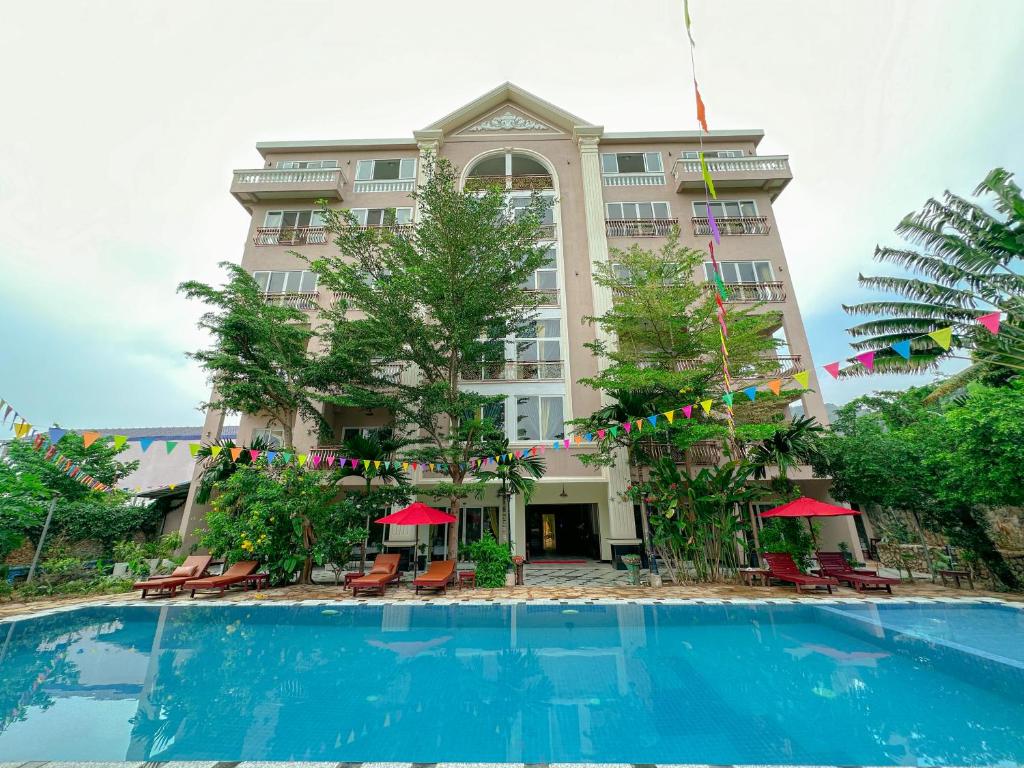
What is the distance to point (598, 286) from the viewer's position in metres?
17.6

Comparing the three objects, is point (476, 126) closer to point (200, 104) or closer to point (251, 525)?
point (200, 104)

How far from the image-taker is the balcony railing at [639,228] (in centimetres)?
1886

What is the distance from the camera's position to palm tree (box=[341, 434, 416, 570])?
12641 millimetres

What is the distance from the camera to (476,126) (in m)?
21.0

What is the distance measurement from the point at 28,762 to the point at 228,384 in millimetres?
10642

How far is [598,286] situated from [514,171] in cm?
850

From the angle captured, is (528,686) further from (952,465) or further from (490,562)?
(952,465)

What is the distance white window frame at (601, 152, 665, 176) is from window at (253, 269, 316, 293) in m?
15.4

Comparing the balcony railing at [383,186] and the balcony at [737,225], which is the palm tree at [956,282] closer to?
the balcony at [737,225]

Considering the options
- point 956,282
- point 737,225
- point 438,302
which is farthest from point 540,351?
point 956,282

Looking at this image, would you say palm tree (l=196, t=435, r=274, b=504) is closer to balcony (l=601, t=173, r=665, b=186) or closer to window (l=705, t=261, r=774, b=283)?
balcony (l=601, t=173, r=665, b=186)

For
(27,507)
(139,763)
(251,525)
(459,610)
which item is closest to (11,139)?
(27,507)

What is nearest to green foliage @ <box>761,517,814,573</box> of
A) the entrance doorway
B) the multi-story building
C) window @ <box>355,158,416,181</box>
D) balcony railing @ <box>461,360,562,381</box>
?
the multi-story building

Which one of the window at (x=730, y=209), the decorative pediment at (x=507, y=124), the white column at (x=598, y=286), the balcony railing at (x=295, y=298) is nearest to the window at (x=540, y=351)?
the white column at (x=598, y=286)
